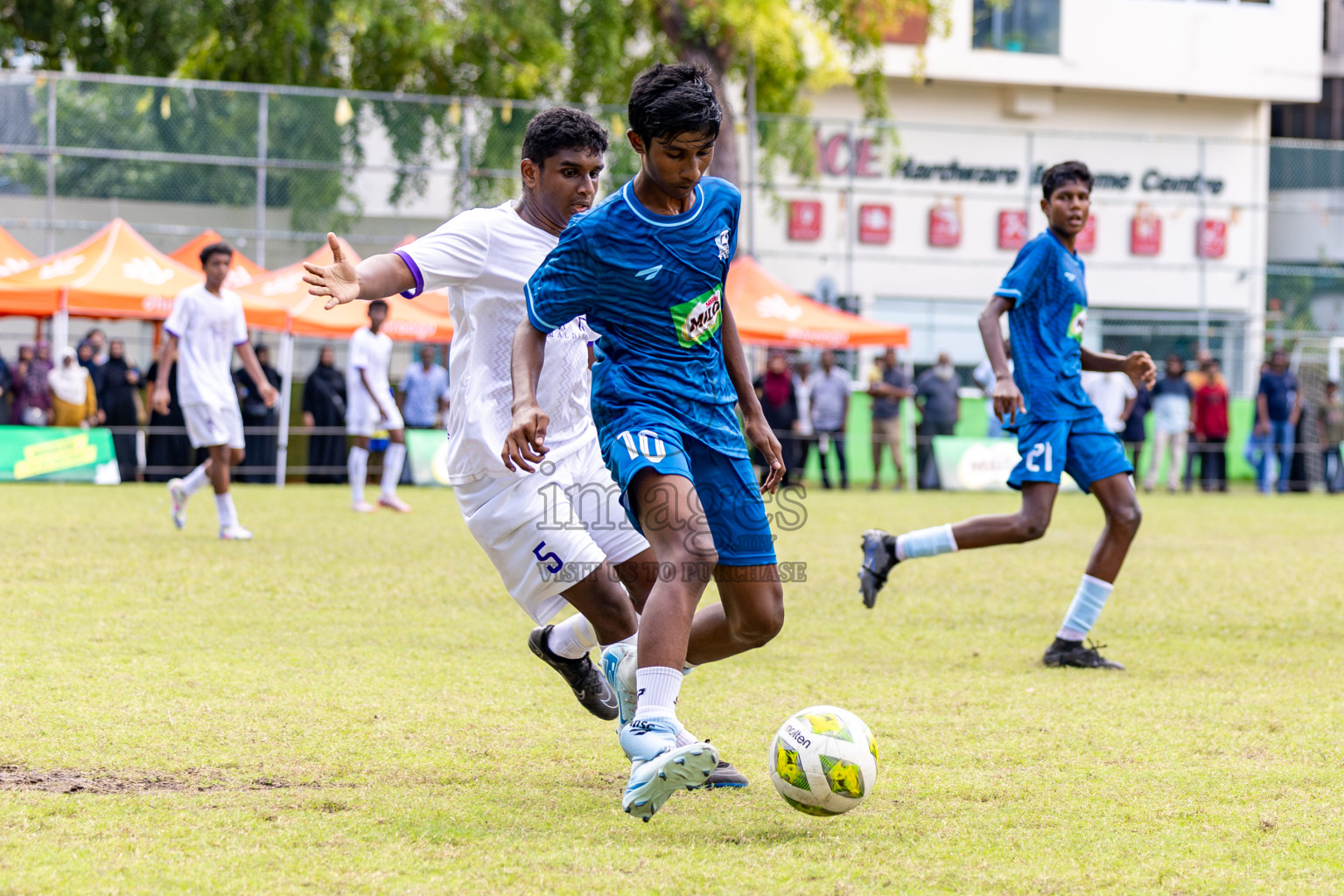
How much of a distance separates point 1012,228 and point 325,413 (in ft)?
48.5

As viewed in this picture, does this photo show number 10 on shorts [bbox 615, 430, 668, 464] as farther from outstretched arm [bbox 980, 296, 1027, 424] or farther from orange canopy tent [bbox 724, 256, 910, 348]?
orange canopy tent [bbox 724, 256, 910, 348]

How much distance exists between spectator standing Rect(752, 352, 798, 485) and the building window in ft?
56.8

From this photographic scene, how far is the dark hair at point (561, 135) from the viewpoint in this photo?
4.49m

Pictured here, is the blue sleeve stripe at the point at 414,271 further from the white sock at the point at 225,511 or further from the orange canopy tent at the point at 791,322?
the orange canopy tent at the point at 791,322

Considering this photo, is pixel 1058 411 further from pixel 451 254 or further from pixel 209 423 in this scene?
pixel 209 423

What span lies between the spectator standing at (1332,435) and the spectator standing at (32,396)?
747 inches

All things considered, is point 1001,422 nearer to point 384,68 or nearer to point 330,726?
point 330,726

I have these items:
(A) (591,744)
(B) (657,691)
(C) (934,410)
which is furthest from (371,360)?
(B) (657,691)

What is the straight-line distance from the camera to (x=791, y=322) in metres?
19.8

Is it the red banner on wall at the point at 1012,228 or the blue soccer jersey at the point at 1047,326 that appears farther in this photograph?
the red banner on wall at the point at 1012,228

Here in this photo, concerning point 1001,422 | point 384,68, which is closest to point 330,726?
point 1001,422

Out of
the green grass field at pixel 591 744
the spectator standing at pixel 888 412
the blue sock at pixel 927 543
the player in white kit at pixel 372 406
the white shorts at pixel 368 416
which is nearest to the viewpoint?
the green grass field at pixel 591 744

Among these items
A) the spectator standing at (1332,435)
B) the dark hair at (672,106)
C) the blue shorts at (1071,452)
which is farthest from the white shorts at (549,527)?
the spectator standing at (1332,435)

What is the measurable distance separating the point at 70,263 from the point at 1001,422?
1425 cm
